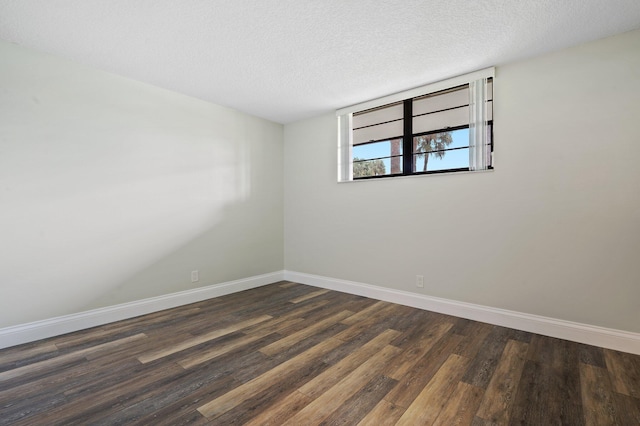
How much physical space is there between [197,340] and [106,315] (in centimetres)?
114

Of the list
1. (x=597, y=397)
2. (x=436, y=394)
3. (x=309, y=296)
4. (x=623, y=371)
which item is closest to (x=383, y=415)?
(x=436, y=394)

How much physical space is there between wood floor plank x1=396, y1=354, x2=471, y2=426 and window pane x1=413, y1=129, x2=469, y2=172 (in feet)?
6.49

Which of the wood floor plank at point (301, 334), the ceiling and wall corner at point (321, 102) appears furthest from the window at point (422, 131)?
the wood floor plank at point (301, 334)

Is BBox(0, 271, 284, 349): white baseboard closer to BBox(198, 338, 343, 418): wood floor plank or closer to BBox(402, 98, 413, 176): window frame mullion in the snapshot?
BBox(198, 338, 343, 418): wood floor plank

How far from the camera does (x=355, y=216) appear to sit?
3889 mm

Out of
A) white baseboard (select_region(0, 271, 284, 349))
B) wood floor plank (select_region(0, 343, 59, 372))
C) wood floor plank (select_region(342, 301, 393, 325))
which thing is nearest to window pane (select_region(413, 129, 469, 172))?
wood floor plank (select_region(342, 301, 393, 325))

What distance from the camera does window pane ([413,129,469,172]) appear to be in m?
3.08

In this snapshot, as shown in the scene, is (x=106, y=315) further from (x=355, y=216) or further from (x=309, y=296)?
(x=355, y=216)

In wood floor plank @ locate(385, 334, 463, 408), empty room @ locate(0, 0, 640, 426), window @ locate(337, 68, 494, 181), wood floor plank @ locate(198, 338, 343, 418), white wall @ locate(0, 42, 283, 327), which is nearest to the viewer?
wood floor plank @ locate(198, 338, 343, 418)

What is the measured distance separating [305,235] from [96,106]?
9.64 ft

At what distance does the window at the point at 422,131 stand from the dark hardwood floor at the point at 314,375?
175 centimetres

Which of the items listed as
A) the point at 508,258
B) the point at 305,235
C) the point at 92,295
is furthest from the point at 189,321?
the point at 508,258

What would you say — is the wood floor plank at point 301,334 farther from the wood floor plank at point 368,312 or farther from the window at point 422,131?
the window at point 422,131

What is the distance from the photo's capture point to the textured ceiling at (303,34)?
1988 mm
